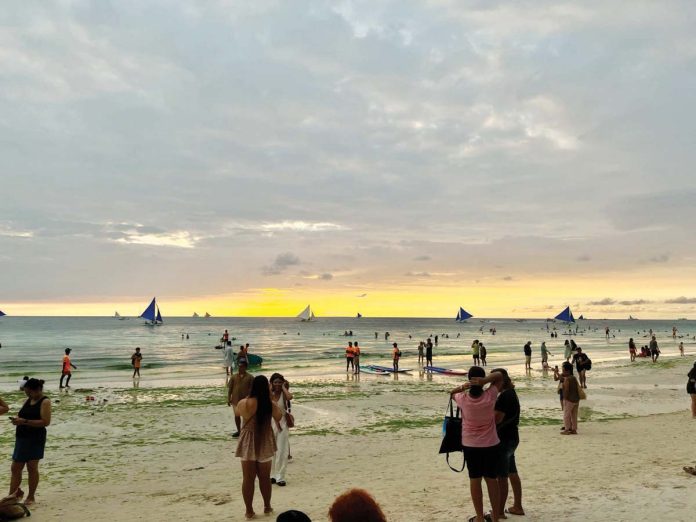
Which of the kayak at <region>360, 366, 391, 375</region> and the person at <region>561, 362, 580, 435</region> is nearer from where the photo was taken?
the person at <region>561, 362, 580, 435</region>

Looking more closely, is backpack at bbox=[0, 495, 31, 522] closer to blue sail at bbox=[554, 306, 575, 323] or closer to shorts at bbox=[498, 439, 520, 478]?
shorts at bbox=[498, 439, 520, 478]

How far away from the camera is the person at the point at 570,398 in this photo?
1217cm

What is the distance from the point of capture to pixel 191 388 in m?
24.6

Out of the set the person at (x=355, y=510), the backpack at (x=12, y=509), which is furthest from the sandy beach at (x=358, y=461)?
the person at (x=355, y=510)

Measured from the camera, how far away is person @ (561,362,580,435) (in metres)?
12.2

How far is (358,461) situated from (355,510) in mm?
8574

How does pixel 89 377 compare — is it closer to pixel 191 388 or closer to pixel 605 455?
pixel 191 388

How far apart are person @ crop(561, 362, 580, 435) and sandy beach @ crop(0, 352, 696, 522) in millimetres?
329

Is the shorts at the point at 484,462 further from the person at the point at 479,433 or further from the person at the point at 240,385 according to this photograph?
the person at the point at 240,385

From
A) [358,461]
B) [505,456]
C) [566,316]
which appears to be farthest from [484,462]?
[566,316]

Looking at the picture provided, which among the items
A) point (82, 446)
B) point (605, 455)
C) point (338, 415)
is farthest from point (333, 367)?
point (605, 455)

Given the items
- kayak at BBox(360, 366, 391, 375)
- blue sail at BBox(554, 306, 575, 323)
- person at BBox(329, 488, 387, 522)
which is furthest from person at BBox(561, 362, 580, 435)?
blue sail at BBox(554, 306, 575, 323)

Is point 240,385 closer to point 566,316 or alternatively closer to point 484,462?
point 484,462

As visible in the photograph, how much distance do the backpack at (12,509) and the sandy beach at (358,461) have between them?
0.26 meters
